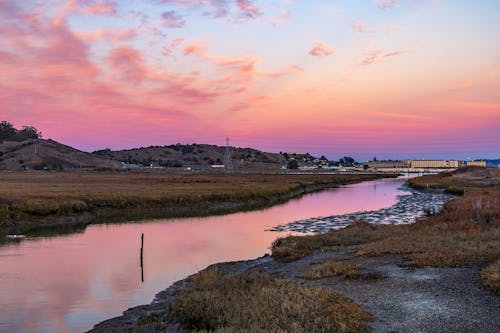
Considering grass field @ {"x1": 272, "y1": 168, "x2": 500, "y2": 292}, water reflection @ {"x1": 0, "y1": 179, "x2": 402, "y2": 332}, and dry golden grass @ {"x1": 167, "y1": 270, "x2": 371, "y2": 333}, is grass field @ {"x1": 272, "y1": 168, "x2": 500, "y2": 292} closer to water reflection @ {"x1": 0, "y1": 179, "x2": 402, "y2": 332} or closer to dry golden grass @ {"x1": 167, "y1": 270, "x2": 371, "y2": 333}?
water reflection @ {"x1": 0, "y1": 179, "x2": 402, "y2": 332}

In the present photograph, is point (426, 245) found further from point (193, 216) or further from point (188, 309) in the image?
point (193, 216)

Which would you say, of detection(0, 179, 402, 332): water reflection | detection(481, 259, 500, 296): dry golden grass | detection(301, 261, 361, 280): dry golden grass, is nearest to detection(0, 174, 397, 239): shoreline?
detection(0, 179, 402, 332): water reflection

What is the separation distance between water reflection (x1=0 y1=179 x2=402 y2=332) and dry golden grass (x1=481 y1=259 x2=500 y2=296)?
42.1 feet

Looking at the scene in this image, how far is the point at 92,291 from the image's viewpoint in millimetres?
21297

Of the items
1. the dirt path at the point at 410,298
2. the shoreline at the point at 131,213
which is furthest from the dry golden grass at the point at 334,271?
the shoreline at the point at 131,213

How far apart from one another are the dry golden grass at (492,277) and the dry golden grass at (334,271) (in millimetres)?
4335

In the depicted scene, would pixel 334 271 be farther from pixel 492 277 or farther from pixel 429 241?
pixel 429 241

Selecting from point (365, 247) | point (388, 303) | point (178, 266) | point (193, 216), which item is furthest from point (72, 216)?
point (388, 303)

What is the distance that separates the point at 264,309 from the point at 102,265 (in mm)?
16587

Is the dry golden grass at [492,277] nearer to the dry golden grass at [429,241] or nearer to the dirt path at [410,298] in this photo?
the dirt path at [410,298]

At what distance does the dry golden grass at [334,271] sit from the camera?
1814 centimetres

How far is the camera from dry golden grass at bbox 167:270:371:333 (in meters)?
11.8

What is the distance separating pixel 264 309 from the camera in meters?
13.0

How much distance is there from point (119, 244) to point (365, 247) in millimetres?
18347
